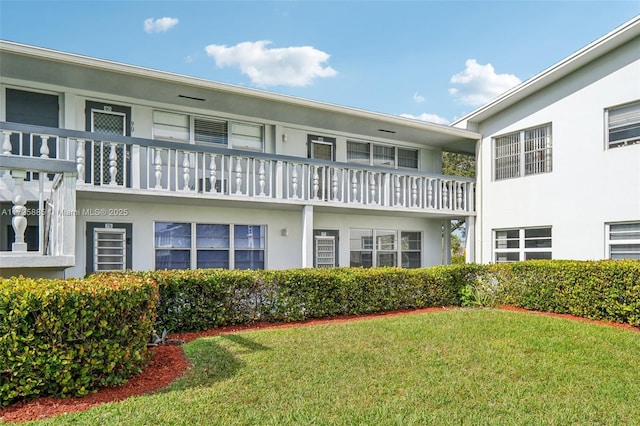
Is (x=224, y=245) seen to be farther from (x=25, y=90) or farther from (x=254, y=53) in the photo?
(x=254, y=53)

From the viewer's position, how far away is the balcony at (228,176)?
8.45m

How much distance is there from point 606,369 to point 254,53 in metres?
22.3

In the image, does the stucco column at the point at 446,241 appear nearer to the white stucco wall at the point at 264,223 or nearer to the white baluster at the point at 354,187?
the white stucco wall at the point at 264,223

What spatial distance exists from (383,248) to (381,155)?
3.05 meters

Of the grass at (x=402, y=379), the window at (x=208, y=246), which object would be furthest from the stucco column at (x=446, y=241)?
the grass at (x=402, y=379)

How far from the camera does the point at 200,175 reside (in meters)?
10.1

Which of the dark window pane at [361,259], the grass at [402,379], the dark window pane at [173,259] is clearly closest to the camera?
the grass at [402,379]

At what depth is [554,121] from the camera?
11.5 meters

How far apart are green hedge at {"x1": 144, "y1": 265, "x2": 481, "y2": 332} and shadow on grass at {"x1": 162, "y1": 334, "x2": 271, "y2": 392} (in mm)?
885

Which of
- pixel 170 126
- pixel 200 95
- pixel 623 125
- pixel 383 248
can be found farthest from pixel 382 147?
pixel 170 126

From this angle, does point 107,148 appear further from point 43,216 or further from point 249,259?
point 249,259

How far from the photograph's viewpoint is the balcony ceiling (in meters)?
8.13

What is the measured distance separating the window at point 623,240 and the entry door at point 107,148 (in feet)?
37.1

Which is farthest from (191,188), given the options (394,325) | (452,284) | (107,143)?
(452,284)
